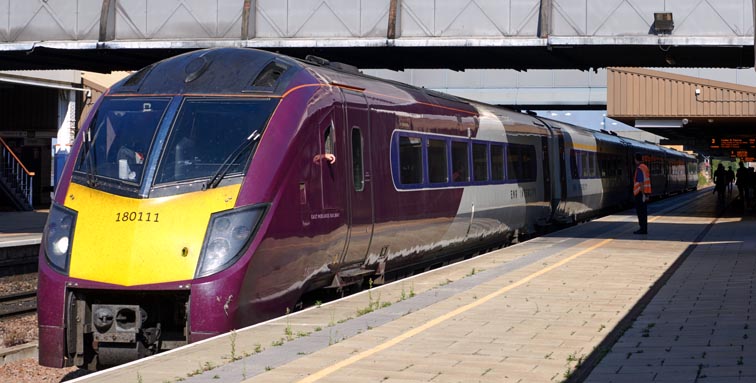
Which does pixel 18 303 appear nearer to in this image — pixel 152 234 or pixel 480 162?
pixel 480 162

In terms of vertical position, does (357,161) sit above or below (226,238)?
above

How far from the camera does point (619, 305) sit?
1138 centimetres

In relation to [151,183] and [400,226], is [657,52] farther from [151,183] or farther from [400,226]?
[151,183]

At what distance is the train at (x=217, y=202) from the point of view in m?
9.42

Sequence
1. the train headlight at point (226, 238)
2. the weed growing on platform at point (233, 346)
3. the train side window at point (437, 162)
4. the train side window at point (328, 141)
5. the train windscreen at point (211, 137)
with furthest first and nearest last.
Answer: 1. the train side window at point (437, 162)
2. the train side window at point (328, 141)
3. the train windscreen at point (211, 137)
4. the train headlight at point (226, 238)
5. the weed growing on platform at point (233, 346)

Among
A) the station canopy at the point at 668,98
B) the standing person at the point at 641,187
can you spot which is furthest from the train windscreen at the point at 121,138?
the station canopy at the point at 668,98

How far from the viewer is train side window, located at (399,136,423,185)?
14211 millimetres

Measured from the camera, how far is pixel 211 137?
10.4m

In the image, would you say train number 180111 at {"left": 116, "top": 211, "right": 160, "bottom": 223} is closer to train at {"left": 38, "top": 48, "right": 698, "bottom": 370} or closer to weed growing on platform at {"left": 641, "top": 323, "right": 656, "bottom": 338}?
train at {"left": 38, "top": 48, "right": 698, "bottom": 370}

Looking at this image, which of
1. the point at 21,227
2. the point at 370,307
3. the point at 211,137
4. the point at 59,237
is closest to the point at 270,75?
the point at 211,137

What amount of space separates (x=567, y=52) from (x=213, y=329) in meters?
13.0

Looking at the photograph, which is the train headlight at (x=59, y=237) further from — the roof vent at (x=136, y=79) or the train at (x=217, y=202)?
the roof vent at (x=136, y=79)

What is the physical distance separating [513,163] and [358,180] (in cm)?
878

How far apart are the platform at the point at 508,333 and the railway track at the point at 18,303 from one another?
6529 millimetres
